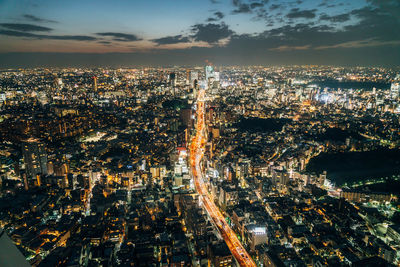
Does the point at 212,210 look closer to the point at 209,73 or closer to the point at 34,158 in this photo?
the point at 34,158

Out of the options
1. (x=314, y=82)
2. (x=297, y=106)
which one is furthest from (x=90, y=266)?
(x=314, y=82)

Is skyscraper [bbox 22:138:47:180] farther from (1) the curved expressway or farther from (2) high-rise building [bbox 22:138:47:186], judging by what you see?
(1) the curved expressway

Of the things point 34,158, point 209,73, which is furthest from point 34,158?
point 209,73

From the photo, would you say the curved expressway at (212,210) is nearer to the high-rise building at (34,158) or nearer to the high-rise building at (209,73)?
the high-rise building at (34,158)

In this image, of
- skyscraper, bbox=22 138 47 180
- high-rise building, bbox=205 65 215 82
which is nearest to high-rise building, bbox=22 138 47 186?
skyscraper, bbox=22 138 47 180

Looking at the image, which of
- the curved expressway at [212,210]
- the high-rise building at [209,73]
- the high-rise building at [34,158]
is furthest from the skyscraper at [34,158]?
the high-rise building at [209,73]

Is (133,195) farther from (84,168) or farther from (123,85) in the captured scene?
(123,85)

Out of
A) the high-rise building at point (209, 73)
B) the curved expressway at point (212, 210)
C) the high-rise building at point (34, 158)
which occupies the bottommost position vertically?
the curved expressway at point (212, 210)

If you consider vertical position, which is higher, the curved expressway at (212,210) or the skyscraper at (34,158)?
the skyscraper at (34,158)
